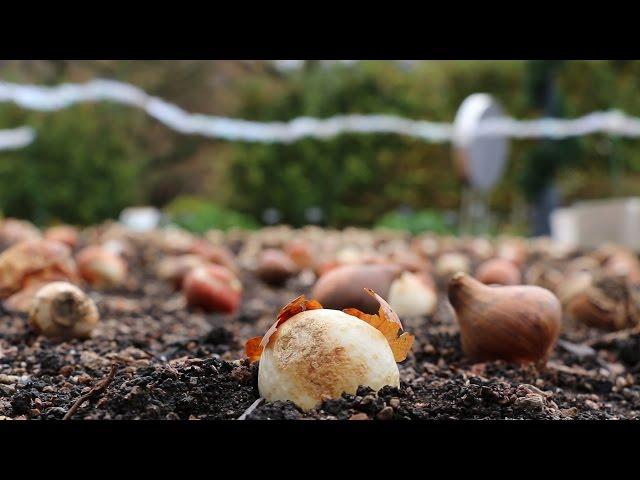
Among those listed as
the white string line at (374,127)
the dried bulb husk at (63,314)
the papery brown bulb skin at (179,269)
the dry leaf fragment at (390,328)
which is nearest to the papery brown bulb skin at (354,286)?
the dried bulb husk at (63,314)

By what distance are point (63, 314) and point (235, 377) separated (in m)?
0.65

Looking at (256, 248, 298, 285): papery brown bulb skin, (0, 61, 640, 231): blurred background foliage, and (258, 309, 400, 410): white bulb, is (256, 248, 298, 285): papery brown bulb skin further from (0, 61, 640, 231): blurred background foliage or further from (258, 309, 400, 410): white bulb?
(0, 61, 640, 231): blurred background foliage

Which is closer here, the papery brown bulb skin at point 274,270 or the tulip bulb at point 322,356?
the tulip bulb at point 322,356

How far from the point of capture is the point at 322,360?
3.29 feet

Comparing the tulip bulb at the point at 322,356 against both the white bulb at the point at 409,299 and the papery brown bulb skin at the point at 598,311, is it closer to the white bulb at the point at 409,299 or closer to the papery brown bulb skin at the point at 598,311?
the white bulb at the point at 409,299

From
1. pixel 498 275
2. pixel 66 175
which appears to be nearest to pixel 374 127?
pixel 66 175

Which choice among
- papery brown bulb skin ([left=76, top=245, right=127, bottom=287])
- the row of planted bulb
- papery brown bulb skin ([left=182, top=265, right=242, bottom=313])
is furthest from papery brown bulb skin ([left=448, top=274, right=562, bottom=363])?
papery brown bulb skin ([left=76, top=245, right=127, bottom=287])

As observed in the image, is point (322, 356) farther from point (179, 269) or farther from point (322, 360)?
point (179, 269)

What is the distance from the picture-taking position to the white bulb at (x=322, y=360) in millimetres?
1002

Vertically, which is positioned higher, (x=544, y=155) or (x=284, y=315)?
(x=544, y=155)

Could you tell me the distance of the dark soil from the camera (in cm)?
100

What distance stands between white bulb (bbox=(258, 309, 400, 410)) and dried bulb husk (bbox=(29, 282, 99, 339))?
693 mm

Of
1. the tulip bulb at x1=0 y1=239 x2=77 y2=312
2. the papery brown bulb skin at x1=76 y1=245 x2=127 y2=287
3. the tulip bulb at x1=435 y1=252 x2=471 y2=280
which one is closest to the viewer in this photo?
the tulip bulb at x1=0 y1=239 x2=77 y2=312
